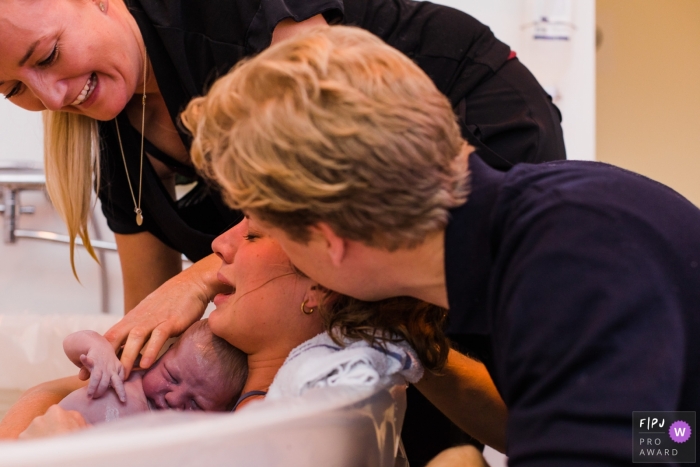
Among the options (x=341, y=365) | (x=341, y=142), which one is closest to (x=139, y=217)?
(x=341, y=365)

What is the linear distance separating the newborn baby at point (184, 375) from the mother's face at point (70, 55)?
0.34 m

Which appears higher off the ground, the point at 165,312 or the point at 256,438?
the point at 256,438

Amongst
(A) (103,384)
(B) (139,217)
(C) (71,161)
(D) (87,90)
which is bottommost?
(A) (103,384)

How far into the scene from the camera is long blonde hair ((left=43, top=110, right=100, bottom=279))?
1207 millimetres

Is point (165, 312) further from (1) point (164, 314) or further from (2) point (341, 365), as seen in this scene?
(2) point (341, 365)

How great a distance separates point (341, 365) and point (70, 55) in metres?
0.58

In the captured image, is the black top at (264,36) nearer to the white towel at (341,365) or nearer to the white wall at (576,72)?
the white towel at (341,365)

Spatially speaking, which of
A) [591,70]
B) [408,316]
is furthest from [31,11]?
[591,70]

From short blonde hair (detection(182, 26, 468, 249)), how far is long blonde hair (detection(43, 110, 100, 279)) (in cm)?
63

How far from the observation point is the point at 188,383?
3.40 feet

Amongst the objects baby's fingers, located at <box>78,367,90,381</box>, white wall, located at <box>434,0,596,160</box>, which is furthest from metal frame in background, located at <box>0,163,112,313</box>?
white wall, located at <box>434,0,596,160</box>

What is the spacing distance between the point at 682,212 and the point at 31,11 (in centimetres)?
81

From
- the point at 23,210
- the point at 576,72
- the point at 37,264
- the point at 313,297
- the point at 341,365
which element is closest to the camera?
the point at 341,365

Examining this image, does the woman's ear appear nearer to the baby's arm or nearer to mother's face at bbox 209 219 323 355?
mother's face at bbox 209 219 323 355
